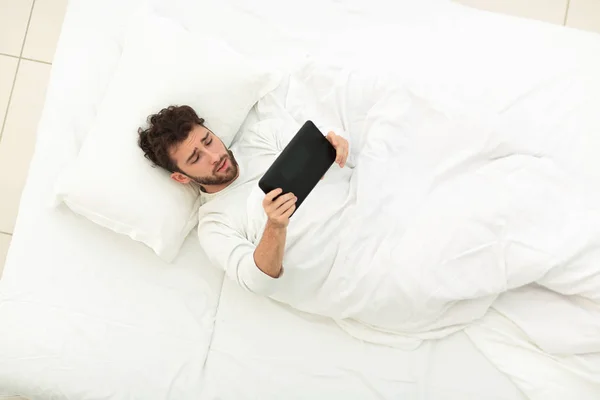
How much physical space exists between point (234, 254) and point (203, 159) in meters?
0.24

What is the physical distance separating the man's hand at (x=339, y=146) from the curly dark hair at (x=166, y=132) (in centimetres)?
33

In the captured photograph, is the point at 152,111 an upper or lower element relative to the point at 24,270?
upper

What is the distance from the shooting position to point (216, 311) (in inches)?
54.2

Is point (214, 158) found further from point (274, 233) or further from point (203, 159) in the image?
point (274, 233)

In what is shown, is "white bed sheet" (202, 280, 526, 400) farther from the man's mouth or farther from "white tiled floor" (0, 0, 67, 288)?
"white tiled floor" (0, 0, 67, 288)

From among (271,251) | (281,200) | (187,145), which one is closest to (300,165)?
(281,200)

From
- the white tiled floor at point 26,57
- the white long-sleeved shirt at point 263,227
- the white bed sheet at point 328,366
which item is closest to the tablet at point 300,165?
the white long-sleeved shirt at point 263,227

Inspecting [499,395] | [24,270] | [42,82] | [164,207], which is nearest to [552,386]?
[499,395]

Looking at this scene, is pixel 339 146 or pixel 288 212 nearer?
pixel 288 212

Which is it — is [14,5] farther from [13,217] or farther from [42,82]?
[13,217]

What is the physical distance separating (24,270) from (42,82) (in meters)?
0.79

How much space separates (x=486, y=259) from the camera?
1237 mm

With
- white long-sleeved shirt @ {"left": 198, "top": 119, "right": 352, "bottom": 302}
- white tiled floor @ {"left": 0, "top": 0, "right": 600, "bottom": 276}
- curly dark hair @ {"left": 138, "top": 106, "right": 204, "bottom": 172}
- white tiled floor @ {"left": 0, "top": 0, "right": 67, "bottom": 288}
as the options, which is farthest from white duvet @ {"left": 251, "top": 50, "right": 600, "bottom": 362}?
white tiled floor @ {"left": 0, "top": 0, "right": 67, "bottom": 288}

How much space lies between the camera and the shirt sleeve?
124cm
